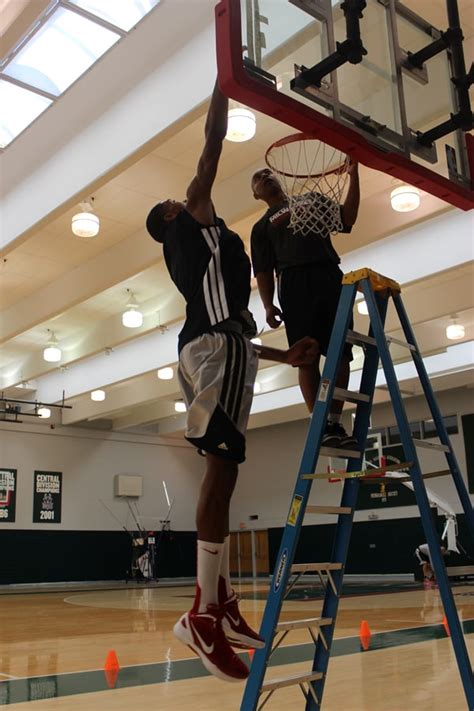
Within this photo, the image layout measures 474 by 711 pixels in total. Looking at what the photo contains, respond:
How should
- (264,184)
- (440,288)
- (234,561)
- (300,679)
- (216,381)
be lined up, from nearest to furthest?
(216,381) < (300,679) < (264,184) < (440,288) < (234,561)

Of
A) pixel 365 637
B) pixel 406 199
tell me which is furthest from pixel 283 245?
pixel 406 199

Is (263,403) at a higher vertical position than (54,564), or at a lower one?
higher

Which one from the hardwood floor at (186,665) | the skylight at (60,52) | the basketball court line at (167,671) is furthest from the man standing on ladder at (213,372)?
the skylight at (60,52)

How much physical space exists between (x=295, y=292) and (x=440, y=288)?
34.1 feet

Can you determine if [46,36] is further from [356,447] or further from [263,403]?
[263,403]

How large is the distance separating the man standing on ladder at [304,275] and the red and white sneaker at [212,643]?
47.7 inches

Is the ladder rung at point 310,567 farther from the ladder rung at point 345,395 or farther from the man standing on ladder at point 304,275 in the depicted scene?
the ladder rung at point 345,395

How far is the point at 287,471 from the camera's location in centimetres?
2544

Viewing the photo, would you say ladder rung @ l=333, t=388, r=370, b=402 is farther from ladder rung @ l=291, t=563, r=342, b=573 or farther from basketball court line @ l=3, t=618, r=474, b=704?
basketball court line @ l=3, t=618, r=474, b=704

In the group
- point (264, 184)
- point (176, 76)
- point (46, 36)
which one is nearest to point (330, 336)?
point (264, 184)

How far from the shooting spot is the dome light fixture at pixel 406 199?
377 inches

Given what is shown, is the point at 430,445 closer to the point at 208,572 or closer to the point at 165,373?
the point at 208,572

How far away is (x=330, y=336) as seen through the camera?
4062mm

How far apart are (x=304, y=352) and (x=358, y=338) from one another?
28 cm
